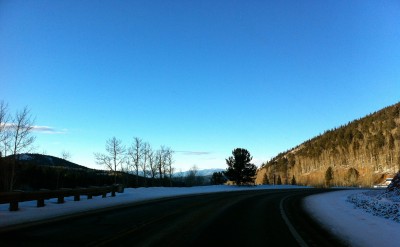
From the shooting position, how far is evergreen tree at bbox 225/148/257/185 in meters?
57.6

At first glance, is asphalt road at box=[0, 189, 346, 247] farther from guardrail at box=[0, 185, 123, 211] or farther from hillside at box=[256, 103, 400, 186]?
hillside at box=[256, 103, 400, 186]

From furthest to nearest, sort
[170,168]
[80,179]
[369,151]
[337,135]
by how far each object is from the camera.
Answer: [337,135]
[369,151]
[80,179]
[170,168]

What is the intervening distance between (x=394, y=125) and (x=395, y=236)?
559 feet

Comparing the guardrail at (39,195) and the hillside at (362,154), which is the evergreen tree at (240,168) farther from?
the hillside at (362,154)

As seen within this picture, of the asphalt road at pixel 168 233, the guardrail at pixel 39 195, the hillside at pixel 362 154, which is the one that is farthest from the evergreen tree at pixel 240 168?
the hillside at pixel 362 154

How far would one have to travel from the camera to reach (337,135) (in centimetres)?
19800

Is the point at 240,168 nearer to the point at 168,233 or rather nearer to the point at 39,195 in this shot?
the point at 39,195

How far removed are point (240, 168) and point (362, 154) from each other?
123 metres

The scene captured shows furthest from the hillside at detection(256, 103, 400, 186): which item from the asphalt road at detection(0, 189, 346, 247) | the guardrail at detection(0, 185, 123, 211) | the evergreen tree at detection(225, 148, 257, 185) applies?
the asphalt road at detection(0, 189, 346, 247)

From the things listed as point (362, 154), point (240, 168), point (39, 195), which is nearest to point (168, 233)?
point (39, 195)

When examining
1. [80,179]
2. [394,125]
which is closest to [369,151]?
[394,125]

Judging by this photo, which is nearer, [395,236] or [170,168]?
[395,236]

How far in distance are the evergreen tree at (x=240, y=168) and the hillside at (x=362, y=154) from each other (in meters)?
72.3

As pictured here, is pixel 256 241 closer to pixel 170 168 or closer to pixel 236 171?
pixel 236 171
